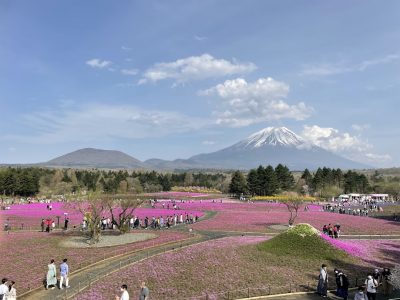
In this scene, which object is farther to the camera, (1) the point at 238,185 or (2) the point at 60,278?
(1) the point at 238,185

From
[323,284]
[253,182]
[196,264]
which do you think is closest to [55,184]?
[253,182]

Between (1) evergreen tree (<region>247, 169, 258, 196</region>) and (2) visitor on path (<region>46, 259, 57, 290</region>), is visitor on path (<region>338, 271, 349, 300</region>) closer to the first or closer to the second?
(2) visitor on path (<region>46, 259, 57, 290</region>)

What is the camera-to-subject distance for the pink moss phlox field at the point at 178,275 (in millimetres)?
27328

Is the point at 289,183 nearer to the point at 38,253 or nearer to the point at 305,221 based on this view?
the point at 305,221

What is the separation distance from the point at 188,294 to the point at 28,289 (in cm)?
1045

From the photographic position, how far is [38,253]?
38688 millimetres

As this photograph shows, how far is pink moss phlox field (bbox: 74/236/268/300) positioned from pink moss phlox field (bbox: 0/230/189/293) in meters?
4.97

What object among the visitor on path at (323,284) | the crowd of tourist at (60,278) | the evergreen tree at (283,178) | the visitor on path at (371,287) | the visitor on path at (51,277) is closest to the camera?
the visitor on path at (371,287)

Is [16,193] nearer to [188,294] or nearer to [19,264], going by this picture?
[19,264]

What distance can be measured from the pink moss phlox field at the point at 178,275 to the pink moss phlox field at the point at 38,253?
4972 mm

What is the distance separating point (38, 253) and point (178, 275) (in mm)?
15247

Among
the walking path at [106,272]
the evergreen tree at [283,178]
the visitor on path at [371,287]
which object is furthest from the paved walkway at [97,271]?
the evergreen tree at [283,178]

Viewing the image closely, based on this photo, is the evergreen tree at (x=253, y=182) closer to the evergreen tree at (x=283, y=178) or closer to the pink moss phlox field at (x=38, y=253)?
the evergreen tree at (x=283, y=178)

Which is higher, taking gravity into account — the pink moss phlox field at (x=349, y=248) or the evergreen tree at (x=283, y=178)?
the evergreen tree at (x=283, y=178)
